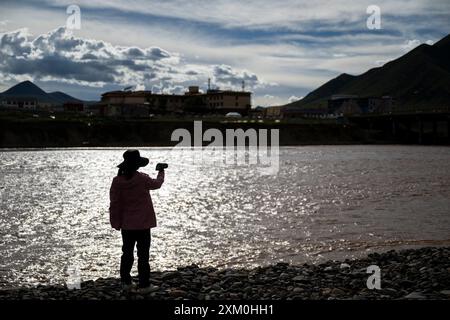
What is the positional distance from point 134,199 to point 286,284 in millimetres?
3571

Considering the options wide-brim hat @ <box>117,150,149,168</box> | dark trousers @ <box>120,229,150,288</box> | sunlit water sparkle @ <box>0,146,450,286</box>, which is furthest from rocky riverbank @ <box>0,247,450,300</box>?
wide-brim hat @ <box>117,150,149,168</box>

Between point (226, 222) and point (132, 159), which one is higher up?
point (132, 159)

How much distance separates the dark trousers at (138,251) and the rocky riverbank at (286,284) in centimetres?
28

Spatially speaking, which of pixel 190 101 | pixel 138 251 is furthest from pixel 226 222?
pixel 190 101

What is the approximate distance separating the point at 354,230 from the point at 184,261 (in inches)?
286

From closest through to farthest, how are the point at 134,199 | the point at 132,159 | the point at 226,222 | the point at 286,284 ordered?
the point at 132,159 < the point at 134,199 < the point at 286,284 < the point at 226,222

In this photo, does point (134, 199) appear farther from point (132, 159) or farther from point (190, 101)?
point (190, 101)

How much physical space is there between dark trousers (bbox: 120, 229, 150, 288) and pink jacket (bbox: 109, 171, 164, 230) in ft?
0.67

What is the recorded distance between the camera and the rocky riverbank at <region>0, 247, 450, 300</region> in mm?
10070

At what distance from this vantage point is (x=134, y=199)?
1000cm

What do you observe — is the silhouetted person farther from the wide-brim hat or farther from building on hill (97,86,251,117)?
building on hill (97,86,251,117)

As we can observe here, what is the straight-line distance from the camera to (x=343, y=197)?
97.0ft
